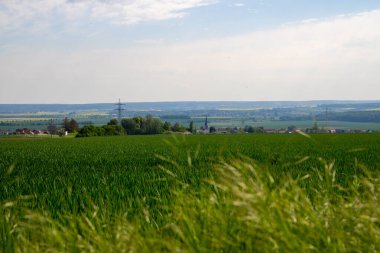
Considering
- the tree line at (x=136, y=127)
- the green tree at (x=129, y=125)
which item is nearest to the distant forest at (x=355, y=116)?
the tree line at (x=136, y=127)

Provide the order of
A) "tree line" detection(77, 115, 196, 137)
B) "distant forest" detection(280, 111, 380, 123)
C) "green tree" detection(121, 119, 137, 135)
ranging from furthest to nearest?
1. "distant forest" detection(280, 111, 380, 123)
2. "green tree" detection(121, 119, 137, 135)
3. "tree line" detection(77, 115, 196, 137)

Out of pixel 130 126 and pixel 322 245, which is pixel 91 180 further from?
pixel 130 126

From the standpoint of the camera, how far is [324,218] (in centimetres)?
549

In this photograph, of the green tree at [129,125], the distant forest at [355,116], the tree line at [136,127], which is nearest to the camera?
the tree line at [136,127]

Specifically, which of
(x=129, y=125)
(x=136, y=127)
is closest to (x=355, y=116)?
(x=136, y=127)

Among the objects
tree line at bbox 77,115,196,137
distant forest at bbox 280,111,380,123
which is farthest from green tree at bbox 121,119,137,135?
distant forest at bbox 280,111,380,123

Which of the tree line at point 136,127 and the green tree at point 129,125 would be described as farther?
the green tree at point 129,125

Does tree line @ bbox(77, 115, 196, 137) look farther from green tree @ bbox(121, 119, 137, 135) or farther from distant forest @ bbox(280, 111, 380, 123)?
distant forest @ bbox(280, 111, 380, 123)

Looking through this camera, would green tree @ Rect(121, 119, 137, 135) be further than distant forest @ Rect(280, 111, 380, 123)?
No

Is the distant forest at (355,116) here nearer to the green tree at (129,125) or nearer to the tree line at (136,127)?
the tree line at (136,127)

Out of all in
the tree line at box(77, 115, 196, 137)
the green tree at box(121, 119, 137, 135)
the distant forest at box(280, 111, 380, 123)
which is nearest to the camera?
the tree line at box(77, 115, 196, 137)

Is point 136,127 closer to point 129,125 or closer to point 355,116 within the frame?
point 129,125

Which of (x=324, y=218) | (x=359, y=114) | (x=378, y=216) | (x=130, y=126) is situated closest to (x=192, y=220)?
(x=324, y=218)

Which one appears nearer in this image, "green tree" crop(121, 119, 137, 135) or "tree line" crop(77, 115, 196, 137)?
"tree line" crop(77, 115, 196, 137)
